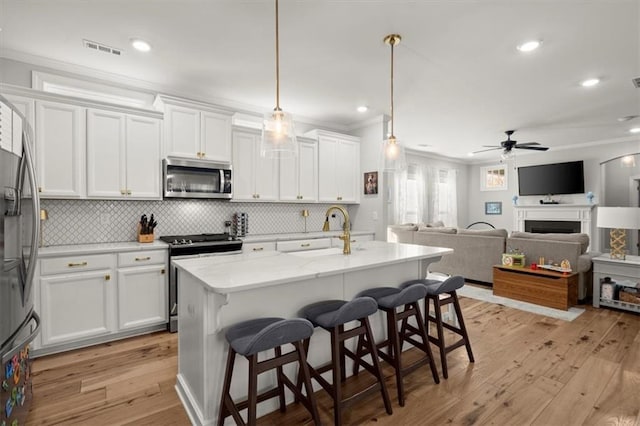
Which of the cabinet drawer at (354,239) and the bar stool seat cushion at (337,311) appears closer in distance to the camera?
the bar stool seat cushion at (337,311)

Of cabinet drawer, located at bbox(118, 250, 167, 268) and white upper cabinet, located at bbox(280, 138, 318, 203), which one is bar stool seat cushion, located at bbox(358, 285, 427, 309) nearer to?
cabinet drawer, located at bbox(118, 250, 167, 268)

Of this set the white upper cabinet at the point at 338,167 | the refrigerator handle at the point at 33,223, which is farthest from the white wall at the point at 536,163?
the refrigerator handle at the point at 33,223

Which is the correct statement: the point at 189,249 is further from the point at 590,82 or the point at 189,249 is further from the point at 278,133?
the point at 590,82

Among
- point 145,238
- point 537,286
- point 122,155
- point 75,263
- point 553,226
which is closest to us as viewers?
point 75,263


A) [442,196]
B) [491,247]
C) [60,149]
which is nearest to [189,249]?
[60,149]

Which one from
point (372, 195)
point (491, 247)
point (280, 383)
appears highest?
point (372, 195)

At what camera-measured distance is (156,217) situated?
149 inches

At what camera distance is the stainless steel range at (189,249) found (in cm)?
330

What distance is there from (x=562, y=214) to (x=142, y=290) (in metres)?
8.72

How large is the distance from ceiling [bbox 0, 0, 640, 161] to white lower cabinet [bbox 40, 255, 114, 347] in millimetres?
1956

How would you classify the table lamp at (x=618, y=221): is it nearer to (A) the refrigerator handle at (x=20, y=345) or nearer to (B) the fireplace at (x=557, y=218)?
(B) the fireplace at (x=557, y=218)

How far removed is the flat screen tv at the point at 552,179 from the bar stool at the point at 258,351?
8.37 m

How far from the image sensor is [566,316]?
3.77m

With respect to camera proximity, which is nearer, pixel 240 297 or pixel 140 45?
pixel 240 297
